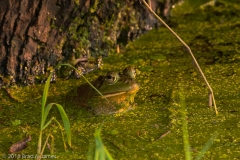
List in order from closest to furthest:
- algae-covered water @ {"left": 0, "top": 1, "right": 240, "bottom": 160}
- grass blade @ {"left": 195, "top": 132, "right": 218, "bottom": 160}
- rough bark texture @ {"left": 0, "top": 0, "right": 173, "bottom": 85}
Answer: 1. grass blade @ {"left": 195, "top": 132, "right": 218, "bottom": 160}
2. algae-covered water @ {"left": 0, "top": 1, "right": 240, "bottom": 160}
3. rough bark texture @ {"left": 0, "top": 0, "right": 173, "bottom": 85}

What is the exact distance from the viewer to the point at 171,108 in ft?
11.6

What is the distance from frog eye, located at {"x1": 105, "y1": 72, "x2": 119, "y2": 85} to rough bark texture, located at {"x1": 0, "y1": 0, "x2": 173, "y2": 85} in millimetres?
663

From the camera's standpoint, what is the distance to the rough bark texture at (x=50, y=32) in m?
3.83

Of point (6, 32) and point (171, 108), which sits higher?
point (6, 32)

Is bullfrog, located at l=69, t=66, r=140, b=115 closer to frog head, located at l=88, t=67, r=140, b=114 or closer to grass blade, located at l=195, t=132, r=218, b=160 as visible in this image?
frog head, located at l=88, t=67, r=140, b=114

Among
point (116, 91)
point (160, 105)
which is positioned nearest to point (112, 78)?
point (116, 91)

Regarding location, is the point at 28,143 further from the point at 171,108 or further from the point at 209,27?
the point at 209,27

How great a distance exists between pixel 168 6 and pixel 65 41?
1.37 meters

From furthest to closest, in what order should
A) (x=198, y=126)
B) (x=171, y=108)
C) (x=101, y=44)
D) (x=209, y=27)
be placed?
1. (x=209, y=27)
2. (x=101, y=44)
3. (x=171, y=108)
4. (x=198, y=126)

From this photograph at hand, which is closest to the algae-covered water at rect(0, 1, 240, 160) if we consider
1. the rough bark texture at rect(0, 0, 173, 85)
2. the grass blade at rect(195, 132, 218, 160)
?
the grass blade at rect(195, 132, 218, 160)

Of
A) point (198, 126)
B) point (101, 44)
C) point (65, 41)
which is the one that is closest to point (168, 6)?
point (101, 44)

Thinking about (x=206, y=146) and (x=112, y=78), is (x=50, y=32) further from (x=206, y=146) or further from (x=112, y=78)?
(x=206, y=146)

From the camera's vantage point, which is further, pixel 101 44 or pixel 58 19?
pixel 101 44

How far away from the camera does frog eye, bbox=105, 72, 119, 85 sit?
353cm
